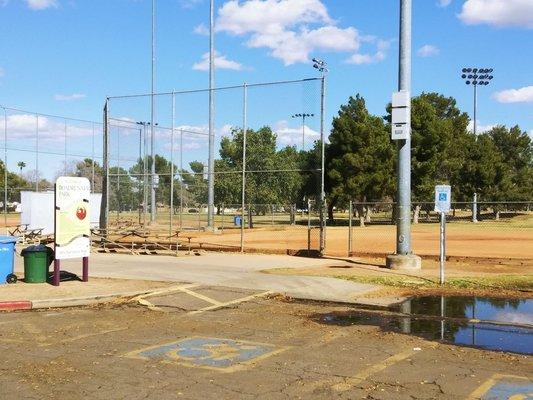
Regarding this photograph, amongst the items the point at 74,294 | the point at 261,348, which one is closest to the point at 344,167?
the point at 74,294

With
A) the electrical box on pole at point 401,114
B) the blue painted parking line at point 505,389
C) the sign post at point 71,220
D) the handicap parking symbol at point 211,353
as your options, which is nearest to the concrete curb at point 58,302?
the sign post at point 71,220

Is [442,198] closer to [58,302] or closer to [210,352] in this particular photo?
[210,352]

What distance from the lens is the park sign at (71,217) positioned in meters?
13.0

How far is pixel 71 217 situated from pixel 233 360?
7640 millimetres

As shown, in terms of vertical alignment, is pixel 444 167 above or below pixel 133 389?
above

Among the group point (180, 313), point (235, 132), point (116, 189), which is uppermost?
point (235, 132)

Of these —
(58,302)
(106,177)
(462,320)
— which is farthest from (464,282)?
(106,177)

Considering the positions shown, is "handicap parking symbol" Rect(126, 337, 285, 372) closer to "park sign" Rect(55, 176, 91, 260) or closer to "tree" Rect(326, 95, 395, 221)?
"park sign" Rect(55, 176, 91, 260)

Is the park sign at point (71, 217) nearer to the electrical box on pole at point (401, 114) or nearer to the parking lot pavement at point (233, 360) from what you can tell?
the parking lot pavement at point (233, 360)

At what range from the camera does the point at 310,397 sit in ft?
18.4

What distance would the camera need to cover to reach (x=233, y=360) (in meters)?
7.02

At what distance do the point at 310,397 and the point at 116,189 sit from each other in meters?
26.5

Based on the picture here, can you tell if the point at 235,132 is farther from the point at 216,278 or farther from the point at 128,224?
the point at 216,278

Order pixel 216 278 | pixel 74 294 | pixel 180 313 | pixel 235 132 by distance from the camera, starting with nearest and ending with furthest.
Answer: pixel 180 313
pixel 74 294
pixel 216 278
pixel 235 132
